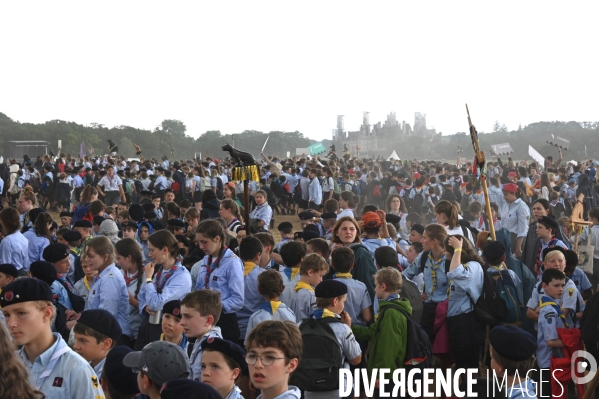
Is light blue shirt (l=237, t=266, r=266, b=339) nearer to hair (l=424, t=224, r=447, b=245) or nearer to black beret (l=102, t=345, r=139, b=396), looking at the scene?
hair (l=424, t=224, r=447, b=245)

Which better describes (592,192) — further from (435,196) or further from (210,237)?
A: (210,237)

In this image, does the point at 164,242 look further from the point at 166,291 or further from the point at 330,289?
the point at 330,289

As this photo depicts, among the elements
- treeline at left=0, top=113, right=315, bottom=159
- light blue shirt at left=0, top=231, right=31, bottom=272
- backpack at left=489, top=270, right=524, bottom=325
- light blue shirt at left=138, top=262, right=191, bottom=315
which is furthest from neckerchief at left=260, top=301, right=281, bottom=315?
treeline at left=0, top=113, right=315, bottom=159

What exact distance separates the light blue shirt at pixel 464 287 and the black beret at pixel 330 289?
1752 millimetres

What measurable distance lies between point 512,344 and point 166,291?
10.2 feet

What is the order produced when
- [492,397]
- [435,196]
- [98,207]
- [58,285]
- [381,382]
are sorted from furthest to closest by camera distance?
[435,196] < [98,207] < [58,285] < [381,382] < [492,397]

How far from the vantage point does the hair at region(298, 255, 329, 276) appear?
20.8 ft

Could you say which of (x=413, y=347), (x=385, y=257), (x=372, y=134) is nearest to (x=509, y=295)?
(x=385, y=257)

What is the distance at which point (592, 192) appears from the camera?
62.2ft

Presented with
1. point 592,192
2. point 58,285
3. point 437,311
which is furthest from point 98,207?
point 592,192

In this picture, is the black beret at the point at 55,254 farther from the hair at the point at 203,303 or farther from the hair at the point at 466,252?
the hair at the point at 466,252

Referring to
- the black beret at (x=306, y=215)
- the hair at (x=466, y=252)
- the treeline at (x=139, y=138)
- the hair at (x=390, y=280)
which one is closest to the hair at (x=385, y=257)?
the hair at (x=466, y=252)

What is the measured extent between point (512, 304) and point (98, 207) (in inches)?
273

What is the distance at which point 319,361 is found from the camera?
5.26 meters
